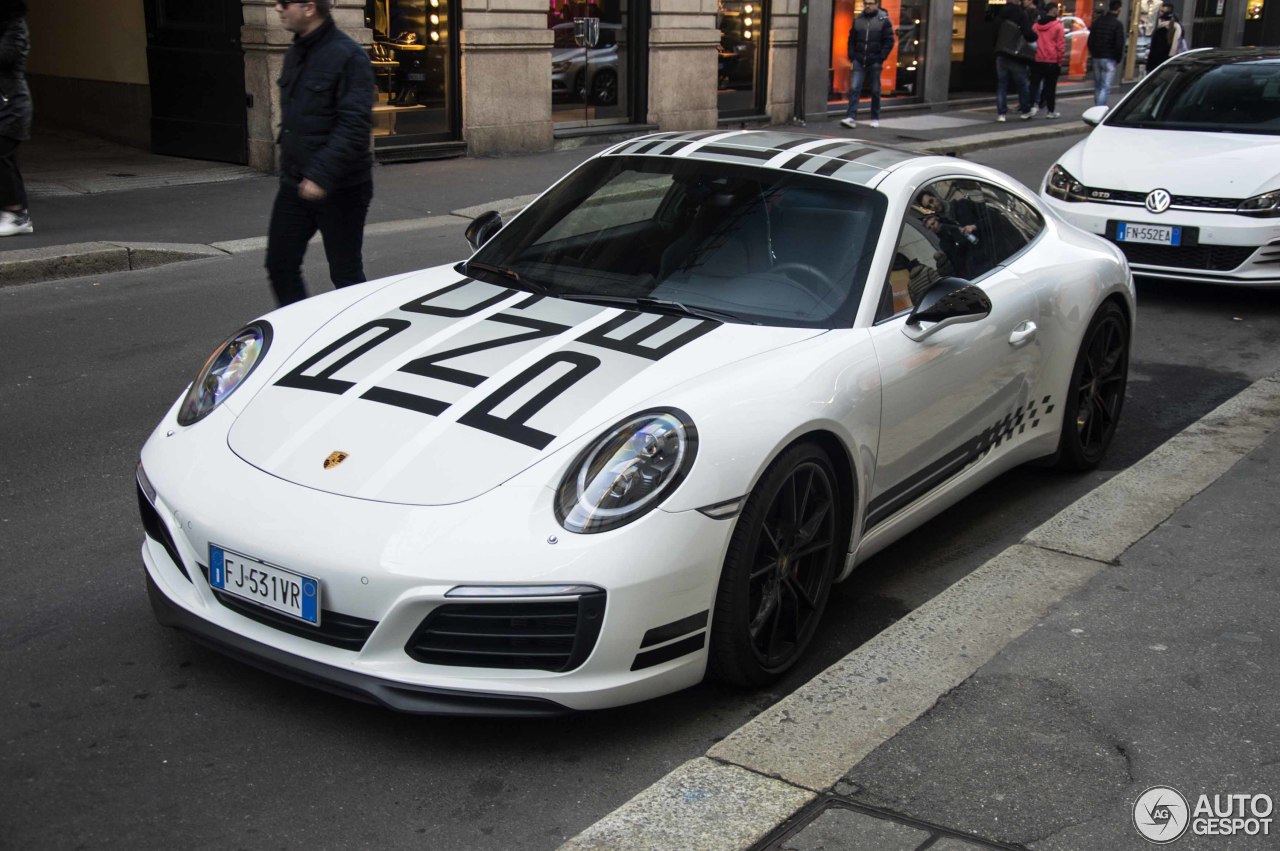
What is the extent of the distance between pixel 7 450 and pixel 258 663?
2777 mm

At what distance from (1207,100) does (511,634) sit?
8.69m

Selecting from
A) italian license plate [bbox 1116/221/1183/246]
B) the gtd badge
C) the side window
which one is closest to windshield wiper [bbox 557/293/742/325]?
the side window

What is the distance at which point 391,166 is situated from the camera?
1461 centimetres

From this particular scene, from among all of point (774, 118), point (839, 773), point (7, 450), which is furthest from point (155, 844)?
point (774, 118)

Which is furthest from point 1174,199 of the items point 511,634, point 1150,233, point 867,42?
point 867,42

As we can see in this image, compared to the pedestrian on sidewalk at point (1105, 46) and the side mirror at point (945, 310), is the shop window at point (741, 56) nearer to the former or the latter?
the pedestrian on sidewalk at point (1105, 46)

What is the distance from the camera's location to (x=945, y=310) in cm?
436

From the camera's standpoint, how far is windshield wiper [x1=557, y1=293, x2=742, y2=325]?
14.1 feet

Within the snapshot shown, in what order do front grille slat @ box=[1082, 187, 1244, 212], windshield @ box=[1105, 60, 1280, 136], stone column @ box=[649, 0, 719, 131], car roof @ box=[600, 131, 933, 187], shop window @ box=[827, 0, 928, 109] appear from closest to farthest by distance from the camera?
car roof @ box=[600, 131, 933, 187], front grille slat @ box=[1082, 187, 1244, 212], windshield @ box=[1105, 60, 1280, 136], stone column @ box=[649, 0, 719, 131], shop window @ box=[827, 0, 928, 109]

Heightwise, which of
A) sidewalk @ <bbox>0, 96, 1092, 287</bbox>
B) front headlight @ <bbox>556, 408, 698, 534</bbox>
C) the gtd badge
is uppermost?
front headlight @ <bbox>556, 408, 698, 534</bbox>

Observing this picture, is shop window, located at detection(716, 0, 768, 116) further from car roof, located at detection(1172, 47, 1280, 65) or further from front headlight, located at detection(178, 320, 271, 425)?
front headlight, located at detection(178, 320, 271, 425)

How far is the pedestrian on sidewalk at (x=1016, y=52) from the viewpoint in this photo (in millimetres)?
21672

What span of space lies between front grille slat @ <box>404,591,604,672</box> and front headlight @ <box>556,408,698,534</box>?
21cm

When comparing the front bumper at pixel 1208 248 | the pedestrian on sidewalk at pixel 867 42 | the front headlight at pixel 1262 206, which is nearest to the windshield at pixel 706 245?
the front bumper at pixel 1208 248
